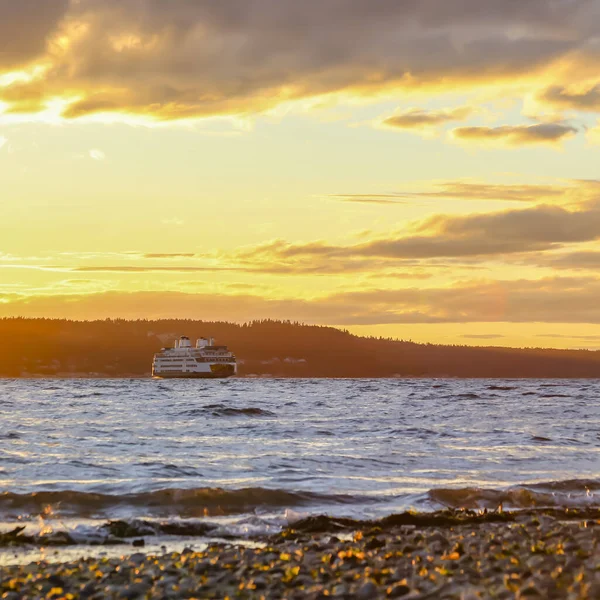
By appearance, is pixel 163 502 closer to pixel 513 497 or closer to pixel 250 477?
pixel 250 477

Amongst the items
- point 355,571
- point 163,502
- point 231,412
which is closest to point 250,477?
point 163,502

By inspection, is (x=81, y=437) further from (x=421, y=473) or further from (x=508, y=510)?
(x=508, y=510)

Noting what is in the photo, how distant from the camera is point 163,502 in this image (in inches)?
813

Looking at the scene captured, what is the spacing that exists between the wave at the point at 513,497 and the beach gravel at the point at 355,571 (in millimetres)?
5803

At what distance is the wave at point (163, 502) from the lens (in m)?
19.6

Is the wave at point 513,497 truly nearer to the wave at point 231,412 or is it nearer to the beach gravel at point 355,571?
the beach gravel at point 355,571

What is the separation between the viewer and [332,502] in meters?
20.9

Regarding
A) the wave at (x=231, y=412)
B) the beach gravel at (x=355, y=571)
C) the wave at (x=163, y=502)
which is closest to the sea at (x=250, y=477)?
the wave at (x=163, y=502)

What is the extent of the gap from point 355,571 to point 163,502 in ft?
32.3

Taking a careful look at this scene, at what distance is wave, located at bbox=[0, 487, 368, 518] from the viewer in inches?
771

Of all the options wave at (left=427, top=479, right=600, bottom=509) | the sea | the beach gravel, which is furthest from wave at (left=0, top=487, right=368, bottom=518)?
the beach gravel

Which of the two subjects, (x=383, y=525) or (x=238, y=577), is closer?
(x=238, y=577)

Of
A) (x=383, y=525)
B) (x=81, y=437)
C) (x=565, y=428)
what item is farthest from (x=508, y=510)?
(x=565, y=428)

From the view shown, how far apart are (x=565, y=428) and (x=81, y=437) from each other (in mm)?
26014
